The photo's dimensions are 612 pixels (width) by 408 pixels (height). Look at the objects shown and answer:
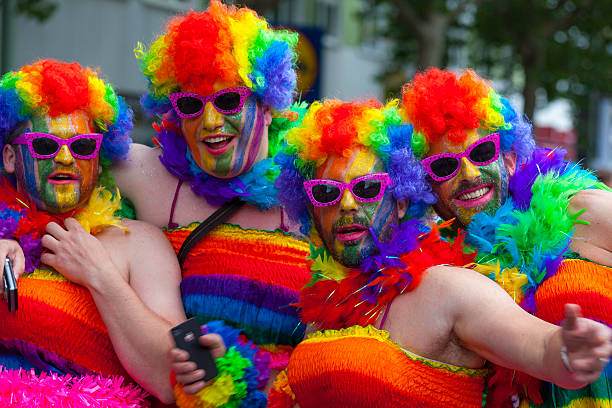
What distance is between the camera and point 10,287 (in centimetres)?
238

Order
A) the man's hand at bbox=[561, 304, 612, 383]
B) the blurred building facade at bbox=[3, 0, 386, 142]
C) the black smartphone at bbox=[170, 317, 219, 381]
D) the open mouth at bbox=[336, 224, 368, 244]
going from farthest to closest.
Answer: the blurred building facade at bbox=[3, 0, 386, 142]
the open mouth at bbox=[336, 224, 368, 244]
the black smartphone at bbox=[170, 317, 219, 381]
the man's hand at bbox=[561, 304, 612, 383]

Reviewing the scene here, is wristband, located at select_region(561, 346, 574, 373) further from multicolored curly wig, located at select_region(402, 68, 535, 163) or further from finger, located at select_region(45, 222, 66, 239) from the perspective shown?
finger, located at select_region(45, 222, 66, 239)

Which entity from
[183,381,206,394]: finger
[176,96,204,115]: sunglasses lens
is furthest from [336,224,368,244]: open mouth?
[176,96,204,115]: sunglasses lens

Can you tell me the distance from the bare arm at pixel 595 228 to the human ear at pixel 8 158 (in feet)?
6.19

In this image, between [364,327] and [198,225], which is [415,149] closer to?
[364,327]

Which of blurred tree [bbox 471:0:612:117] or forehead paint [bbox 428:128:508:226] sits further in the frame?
blurred tree [bbox 471:0:612:117]

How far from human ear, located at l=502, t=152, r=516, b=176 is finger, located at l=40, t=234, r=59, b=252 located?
1509 millimetres

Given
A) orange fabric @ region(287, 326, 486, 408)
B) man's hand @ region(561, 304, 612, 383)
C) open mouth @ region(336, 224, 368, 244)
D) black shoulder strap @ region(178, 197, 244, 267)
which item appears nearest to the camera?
man's hand @ region(561, 304, 612, 383)

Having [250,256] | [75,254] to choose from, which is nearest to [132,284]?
[75,254]

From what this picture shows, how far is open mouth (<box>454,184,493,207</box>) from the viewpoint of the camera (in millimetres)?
2395

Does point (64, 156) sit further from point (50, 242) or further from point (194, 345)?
point (194, 345)

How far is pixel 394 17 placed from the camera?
13.9 metres

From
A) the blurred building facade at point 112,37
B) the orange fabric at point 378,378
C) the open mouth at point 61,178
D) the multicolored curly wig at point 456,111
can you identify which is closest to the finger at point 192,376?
the orange fabric at point 378,378

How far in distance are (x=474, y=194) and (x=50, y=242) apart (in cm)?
140
